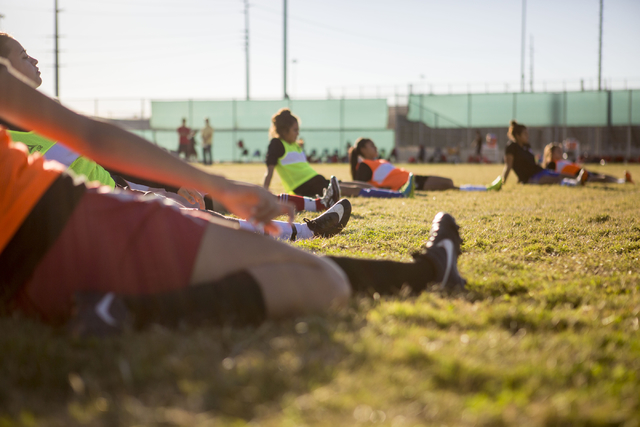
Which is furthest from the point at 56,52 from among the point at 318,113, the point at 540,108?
the point at 540,108

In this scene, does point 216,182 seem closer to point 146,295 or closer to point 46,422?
point 146,295

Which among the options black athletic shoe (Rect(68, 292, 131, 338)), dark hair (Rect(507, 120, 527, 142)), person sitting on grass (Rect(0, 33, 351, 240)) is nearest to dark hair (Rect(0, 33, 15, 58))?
person sitting on grass (Rect(0, 33, 351, 240))

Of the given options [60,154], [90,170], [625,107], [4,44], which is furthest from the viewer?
[625,107]

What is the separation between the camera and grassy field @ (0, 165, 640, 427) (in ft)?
3.50

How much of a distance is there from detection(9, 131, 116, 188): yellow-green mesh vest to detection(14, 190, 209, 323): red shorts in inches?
55.8

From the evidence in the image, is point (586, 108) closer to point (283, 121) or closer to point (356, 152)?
point (356, 152)

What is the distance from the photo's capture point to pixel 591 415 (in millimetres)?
1071

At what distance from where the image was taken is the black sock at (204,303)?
4.95ft

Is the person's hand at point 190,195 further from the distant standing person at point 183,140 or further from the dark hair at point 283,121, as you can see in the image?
the distant standing person at point 183,140

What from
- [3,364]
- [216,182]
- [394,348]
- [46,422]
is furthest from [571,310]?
[3,364]

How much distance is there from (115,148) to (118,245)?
0.28 meters

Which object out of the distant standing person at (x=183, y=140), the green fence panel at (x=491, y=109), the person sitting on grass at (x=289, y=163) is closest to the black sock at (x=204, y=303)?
the person sitting on grass at (x=289, y=163)

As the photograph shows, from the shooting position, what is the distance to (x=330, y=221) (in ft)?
12.3

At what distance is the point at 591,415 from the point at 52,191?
150 centimetres
